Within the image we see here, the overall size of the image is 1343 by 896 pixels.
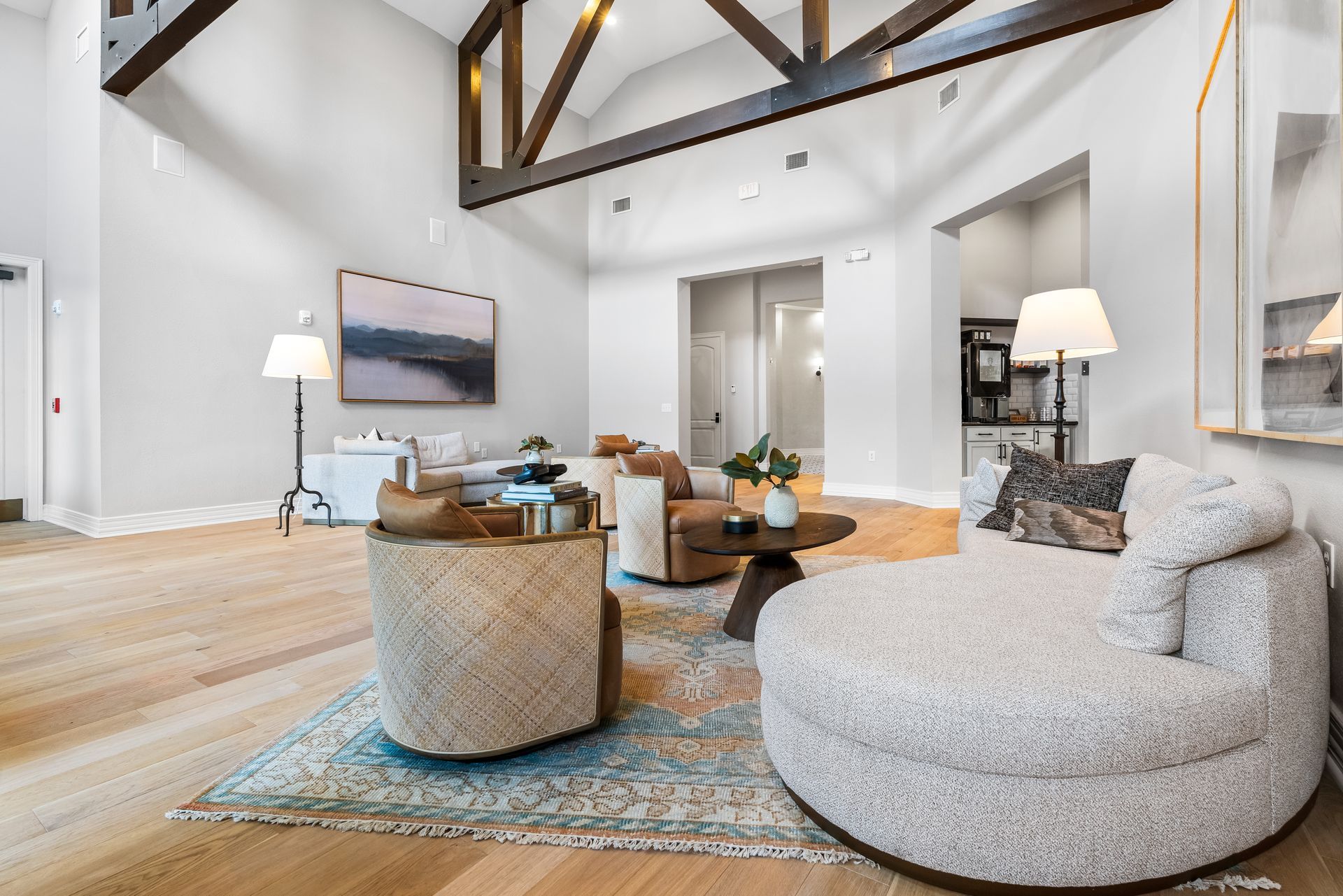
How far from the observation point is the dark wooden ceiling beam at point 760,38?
478 cm

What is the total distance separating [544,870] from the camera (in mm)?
1247

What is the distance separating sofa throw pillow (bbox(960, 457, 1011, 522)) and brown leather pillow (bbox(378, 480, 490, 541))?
2473mm

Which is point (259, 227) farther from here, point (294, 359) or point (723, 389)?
point (723, 389)

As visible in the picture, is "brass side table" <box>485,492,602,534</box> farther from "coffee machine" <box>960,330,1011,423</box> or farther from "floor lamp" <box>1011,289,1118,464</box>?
"coffee machine" <box>960,330,1011,423</box>

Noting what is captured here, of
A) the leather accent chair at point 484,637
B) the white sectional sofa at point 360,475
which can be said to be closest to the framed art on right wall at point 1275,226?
the leather accent chair at point 484,637

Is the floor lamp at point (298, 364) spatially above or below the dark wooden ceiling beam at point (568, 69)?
below

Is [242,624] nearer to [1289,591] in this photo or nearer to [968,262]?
[1289,591]

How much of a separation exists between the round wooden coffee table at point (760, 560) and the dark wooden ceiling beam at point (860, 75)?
3.32m

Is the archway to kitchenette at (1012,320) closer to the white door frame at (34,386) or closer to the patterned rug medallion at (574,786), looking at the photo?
the patterned rug medallion at (574,786)

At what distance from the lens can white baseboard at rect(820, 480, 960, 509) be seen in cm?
609

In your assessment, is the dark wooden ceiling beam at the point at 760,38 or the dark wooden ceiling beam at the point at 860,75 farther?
the dark wooden ceiling beam at the point at 760,38

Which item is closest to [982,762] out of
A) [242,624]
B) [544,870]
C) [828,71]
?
[544,870]

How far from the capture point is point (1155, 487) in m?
2.34

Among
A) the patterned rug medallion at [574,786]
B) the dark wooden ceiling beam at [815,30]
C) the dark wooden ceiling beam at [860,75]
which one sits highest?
the dark wooden ceiling beam at [815,30]
